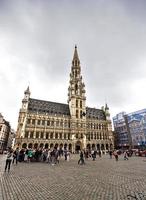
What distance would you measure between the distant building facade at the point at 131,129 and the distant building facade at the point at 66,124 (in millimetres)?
13168

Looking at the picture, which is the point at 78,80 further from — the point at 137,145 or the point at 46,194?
the point at 46,194

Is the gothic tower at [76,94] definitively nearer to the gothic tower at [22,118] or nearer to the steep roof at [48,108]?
the steep roof at [48,108]

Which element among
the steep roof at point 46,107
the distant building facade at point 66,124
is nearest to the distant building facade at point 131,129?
the distant building facade at point 66,124

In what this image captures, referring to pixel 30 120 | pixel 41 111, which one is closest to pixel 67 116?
pixel 41 111

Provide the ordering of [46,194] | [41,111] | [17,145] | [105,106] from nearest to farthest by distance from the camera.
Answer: [46,194]
[17,145]
[41,111]
[105,106]

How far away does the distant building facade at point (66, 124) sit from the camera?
2315 inches

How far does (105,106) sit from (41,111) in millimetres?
40639

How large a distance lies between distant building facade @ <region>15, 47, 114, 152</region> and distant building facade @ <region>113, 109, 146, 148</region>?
43.2ft

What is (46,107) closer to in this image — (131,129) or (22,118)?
(22,118)

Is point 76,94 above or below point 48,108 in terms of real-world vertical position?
above

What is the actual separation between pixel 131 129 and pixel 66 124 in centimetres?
3997

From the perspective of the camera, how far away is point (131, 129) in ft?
270

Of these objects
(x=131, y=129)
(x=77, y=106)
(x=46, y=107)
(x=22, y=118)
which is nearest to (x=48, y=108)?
(x=46, y=107)

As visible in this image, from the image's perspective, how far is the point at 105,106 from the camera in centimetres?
8744
